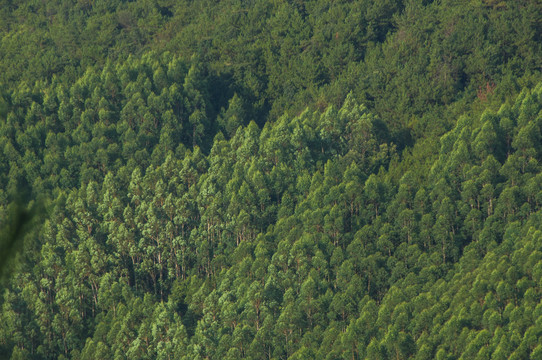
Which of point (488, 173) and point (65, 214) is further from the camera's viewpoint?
point (65, 214)

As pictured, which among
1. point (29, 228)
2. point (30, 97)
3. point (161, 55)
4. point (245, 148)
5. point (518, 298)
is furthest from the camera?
point (161, 55)

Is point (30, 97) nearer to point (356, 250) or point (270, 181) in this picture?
point (270, 181)

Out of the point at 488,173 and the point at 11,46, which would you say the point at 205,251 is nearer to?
the point at 488,173

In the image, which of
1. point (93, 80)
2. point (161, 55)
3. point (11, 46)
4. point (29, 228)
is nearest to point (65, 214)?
point (93, 80)

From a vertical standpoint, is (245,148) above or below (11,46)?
below

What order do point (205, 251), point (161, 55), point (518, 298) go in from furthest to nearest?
point (161, 55) → point (205, 251) → point (518, 298)

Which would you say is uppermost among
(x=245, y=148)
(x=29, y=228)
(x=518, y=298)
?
(x=29, y=228)

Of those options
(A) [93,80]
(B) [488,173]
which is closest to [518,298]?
(B) [488,173]
